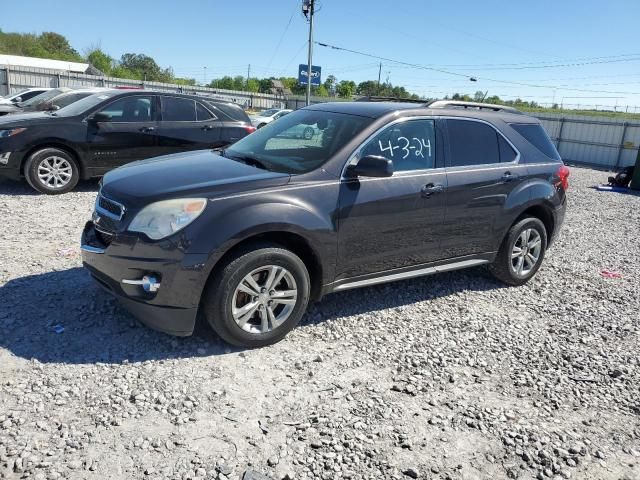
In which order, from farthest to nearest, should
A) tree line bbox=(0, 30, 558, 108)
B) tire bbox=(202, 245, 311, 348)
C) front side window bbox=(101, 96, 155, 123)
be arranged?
1. tree line bbox=(0, 30, 558, 108)
2. front side window bbox=(101, 96, 155, 123)
3. tire bbox=(202, 245, 311, 348)

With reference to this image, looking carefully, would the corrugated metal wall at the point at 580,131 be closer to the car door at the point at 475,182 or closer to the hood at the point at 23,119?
the hood at the point at 23,119

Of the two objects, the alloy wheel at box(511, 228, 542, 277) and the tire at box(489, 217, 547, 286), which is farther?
the alloy wheel at box(511, 228, 542, 277)

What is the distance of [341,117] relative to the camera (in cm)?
470

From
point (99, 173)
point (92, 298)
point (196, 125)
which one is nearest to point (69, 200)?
point (99, 173)

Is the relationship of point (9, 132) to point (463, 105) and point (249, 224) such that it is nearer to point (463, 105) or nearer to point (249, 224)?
point (249, 224)

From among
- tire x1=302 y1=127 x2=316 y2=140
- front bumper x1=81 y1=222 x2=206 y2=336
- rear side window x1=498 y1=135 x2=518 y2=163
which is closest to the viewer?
front bumper x1=81 y1=222 x2=206 y2=336

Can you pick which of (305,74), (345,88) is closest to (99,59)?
(345,88)

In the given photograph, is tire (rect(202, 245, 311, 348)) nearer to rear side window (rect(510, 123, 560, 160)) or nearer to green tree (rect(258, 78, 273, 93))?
rear side window (rect(510, 123, 560, 160))

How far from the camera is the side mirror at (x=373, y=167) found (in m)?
3.99

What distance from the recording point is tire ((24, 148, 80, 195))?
26.0 ft

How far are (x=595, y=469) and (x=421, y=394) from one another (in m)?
1.04

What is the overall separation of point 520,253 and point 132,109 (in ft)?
21.5

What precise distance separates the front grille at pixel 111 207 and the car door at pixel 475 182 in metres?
2.69

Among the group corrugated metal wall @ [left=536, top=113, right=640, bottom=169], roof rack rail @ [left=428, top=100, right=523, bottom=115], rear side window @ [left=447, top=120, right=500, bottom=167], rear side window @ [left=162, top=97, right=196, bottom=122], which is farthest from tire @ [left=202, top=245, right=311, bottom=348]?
corrugated metal wall @ [left=536, top=113, right=640, bottom=169]
